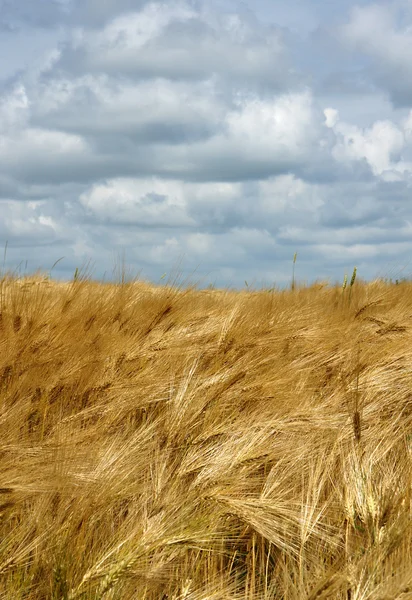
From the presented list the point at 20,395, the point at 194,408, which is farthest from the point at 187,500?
the point at 20,395

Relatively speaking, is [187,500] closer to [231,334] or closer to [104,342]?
[104,342]

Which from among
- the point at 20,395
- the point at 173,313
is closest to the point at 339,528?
the point at 20,395

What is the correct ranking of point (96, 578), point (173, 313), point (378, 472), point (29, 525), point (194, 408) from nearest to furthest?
1. point (96, 578)
2. point (29, 525)
3. point (378, 472)
4. point (194, 408)
5. point (173, 313)

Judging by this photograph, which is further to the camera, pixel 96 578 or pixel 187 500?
pixel 187 500

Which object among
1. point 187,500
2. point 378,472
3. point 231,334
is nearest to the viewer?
point 187,500

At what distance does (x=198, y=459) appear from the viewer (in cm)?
191

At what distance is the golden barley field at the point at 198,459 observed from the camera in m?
1.50

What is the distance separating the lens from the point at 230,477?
5.82ft

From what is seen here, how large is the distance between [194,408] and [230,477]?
0.46 metres

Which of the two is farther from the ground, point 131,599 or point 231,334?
point 231,334

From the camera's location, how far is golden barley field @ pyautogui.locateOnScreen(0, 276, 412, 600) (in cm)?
150

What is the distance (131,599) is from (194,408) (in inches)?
30.7

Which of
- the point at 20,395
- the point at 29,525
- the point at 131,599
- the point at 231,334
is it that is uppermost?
the point at 231,334

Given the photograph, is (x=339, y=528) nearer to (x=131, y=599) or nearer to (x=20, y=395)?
(x=131, y=599)
